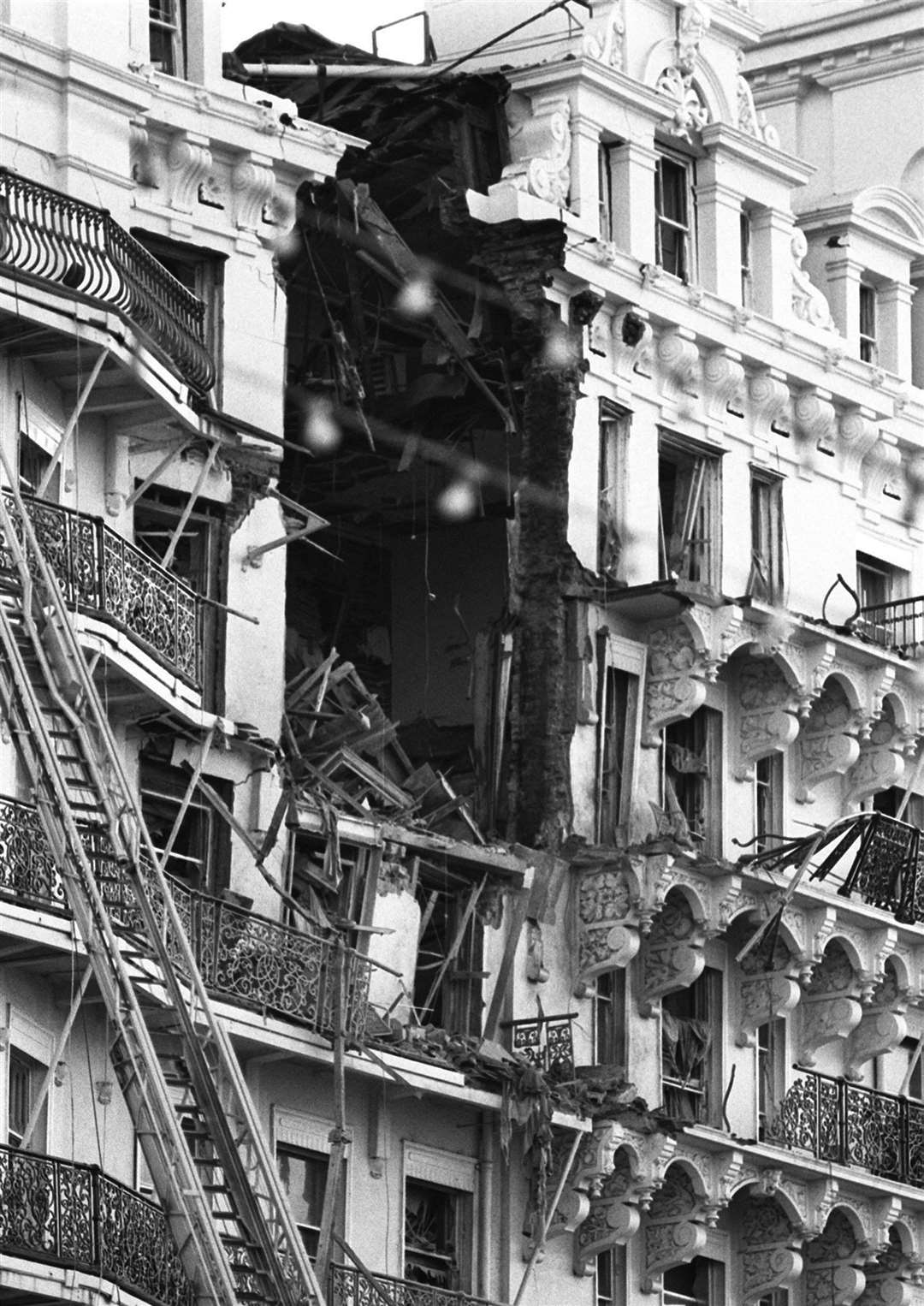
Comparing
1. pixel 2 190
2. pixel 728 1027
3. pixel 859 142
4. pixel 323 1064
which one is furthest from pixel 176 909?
pixel 859 142

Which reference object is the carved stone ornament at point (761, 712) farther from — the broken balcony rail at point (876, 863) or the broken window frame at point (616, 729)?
the broken window frame at point (616, 729)

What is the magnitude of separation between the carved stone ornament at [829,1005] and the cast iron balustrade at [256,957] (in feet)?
28.0

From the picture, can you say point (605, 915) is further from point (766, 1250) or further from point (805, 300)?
point (805, 300)

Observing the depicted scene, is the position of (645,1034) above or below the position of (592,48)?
below

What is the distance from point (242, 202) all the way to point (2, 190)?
5.07 meters

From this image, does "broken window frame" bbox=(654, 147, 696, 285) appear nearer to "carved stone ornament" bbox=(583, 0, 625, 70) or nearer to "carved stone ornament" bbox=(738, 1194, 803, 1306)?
"carved stone ornament" bbox=(583, 0, 625, 70)

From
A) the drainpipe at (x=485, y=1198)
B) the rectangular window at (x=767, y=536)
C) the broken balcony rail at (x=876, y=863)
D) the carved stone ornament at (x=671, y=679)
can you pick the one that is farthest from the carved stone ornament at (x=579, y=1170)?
the rectangular window at (x=767, y=536)

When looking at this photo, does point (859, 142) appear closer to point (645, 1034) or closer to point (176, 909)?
point (645, 1034)

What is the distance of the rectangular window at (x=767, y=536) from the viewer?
61531mm

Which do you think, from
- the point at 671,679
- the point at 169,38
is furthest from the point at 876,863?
the point at 169,38

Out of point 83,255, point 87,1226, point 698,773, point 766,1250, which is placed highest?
point 83,255

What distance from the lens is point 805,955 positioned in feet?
197

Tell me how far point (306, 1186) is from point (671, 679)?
28.3 ft

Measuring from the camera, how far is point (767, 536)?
62.1m
